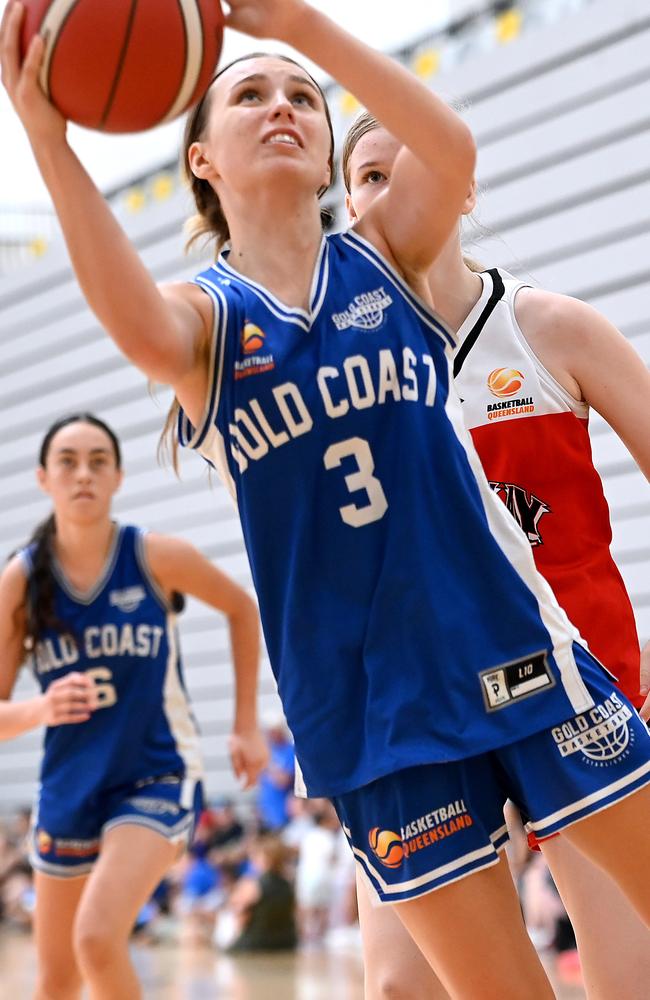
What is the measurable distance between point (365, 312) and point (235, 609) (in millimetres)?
2961

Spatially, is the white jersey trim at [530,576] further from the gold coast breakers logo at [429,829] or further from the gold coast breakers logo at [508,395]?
the gold coast breakers logo at [508,395]

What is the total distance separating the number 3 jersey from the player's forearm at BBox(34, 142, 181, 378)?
9.80 feet

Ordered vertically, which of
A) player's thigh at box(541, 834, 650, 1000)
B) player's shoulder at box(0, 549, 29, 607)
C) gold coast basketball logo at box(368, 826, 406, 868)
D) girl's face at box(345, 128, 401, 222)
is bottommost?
player's thigh at box(541, 834, 650, 1000)

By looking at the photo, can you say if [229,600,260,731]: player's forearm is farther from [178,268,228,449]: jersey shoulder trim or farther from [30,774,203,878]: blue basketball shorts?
[178,268,228,449]: jersey shoulder trim

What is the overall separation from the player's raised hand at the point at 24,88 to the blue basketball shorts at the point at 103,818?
314 centimetres

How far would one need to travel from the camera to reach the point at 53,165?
216 cm

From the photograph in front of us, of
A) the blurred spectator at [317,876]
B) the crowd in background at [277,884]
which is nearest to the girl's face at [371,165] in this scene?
the crowd in background at [277,884]

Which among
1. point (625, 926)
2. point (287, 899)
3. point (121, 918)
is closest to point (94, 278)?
point (625, 926)

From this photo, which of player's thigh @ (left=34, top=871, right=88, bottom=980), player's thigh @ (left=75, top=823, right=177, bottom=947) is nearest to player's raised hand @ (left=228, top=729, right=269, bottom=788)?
player's thigh @ (left=75, top=823, right=177, bottom=947)

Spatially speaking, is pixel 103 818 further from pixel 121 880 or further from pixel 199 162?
pixel 199 162

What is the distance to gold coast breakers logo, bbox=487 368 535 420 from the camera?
9.88ft

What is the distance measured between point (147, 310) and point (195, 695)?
14.6 metres

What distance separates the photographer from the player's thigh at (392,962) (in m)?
2.75

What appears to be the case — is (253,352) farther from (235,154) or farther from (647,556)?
(647,556)
